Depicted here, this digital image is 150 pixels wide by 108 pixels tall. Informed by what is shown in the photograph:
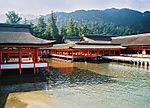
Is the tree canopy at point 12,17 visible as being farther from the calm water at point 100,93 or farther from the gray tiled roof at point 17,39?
the calm water at point 100,93

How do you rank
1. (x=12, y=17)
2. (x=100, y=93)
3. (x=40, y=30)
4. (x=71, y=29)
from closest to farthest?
(x=100, y=93)
(x=40, y=30)
(x=71, y=29)
(x=12, y=17)

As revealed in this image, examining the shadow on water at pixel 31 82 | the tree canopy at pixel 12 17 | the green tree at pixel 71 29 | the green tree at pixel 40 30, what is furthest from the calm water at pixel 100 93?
the tree canopy at pixel 12 17

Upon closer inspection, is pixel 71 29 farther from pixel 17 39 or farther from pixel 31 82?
pixel 31 82

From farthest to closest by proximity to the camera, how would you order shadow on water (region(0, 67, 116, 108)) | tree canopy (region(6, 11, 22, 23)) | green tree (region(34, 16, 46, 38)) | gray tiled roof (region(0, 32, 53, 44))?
tree canopy (region(6, 11, 22, 23)) → green tree (region(34, 16, 46, 38)) → gray tiled roof (region(0, 32, 53, 44)) → shadow on water (region(0, 67, 116, 108))

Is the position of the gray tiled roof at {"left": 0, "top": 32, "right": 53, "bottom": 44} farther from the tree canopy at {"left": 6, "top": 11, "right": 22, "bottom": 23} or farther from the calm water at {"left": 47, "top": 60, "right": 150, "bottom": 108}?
the tree canopy at {"left": 6, "top": 11, "right": 22, "bottom": 23}

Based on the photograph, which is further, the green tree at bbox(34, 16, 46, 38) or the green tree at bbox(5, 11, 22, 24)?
the green tree at bbox(5, 11, 22, 24)

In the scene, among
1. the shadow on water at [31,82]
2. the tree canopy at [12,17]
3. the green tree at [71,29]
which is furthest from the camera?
the tree canopy at [12,17]

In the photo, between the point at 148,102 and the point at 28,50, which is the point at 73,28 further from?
the point at 148,102

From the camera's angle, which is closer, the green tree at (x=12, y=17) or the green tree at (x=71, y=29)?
the green tree at (x=71, y=29)

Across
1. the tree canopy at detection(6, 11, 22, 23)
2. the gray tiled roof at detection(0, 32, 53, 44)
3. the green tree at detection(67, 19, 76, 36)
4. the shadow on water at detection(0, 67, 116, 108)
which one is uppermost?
the tree canopy at detection(6, 11, 22, 23)

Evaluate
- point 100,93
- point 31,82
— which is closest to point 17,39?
point 31,82

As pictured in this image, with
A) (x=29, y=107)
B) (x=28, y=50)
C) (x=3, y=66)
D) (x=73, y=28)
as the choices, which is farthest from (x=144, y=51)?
(x=73, y=28)

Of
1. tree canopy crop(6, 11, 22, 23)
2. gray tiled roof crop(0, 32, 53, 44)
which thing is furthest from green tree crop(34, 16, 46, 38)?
gray tiled roof crop(0, 32, 53, 44)

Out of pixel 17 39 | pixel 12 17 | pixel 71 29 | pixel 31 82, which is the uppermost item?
pixel 12 17
